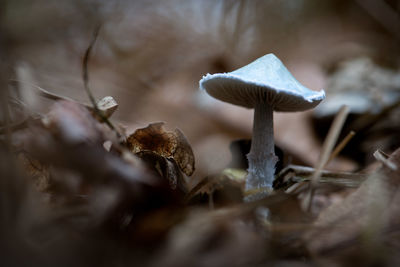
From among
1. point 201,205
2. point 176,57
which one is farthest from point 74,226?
point 176,57

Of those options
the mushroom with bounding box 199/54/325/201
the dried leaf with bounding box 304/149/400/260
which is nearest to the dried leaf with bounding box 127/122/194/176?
the mushroom with bounding box 199/54/325/201

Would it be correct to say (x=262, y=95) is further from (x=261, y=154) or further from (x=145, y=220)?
(x=145, y=220)

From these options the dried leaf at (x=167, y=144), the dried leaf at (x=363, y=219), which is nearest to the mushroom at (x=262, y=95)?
the dried leaf at (x=167, y=144)

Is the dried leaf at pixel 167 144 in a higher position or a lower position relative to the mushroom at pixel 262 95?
lower

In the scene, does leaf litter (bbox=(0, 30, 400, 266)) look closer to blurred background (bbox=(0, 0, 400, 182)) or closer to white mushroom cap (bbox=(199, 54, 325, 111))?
white mushroom cap (bbox=(199, 54, 325, 111))

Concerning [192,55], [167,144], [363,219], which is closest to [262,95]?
[167,144]

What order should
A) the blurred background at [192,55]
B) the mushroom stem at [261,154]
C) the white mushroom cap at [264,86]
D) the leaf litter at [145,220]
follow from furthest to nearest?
the blurred background at [192,55]
the mushroom stem at [261,154]
the white mushroom cap at [264,86]
the leaf litter at [145,220]

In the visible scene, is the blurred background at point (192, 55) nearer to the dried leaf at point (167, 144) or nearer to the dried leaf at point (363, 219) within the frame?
the dried leaf at point (167, 144)
